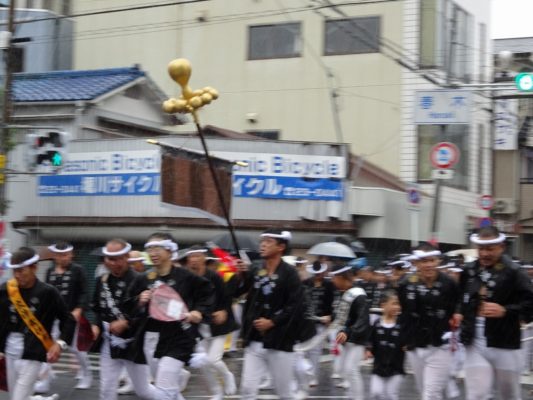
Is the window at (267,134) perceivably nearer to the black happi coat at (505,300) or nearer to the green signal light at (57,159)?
the green signal light at (57,159)

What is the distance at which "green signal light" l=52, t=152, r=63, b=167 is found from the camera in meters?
16.6

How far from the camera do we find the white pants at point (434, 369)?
8.93 meters

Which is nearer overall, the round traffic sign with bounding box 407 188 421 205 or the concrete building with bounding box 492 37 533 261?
the round traffic sign with bounding box 407 188 421 205

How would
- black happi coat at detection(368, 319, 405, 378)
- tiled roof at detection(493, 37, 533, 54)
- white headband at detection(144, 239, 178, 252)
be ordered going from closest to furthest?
white headband at detection(144, 239, 178, 252) → black happi coat at detection(368, 319, 405, 378) → tiled roof at detection(493, 37, 533, 54)

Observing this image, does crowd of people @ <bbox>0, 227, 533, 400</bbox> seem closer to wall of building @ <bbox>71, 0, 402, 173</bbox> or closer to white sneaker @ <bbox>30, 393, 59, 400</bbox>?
white sneaker @ <bbox>30, 393, 59, 400</bbox>

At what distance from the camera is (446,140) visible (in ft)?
88.4

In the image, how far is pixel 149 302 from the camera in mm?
8789

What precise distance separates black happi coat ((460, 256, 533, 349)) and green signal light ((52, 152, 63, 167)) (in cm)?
985

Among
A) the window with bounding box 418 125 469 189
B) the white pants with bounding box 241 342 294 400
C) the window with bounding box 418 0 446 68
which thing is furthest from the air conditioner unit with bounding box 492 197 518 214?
the white pants with bounding box 241 342 294 400

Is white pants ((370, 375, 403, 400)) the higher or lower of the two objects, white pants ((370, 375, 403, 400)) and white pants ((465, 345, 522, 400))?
the lower

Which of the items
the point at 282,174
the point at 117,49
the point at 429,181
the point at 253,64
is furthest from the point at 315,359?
the point at 117,49

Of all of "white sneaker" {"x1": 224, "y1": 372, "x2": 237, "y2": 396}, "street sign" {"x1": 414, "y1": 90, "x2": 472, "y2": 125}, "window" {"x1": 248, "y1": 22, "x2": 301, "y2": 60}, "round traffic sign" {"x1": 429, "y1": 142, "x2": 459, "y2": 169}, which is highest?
"window" {"x1": 248, "y1": 22, "x2": 301, "y2": 60}

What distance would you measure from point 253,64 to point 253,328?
20.0 metres

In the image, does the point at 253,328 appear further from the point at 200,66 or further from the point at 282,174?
the point at 200,66
